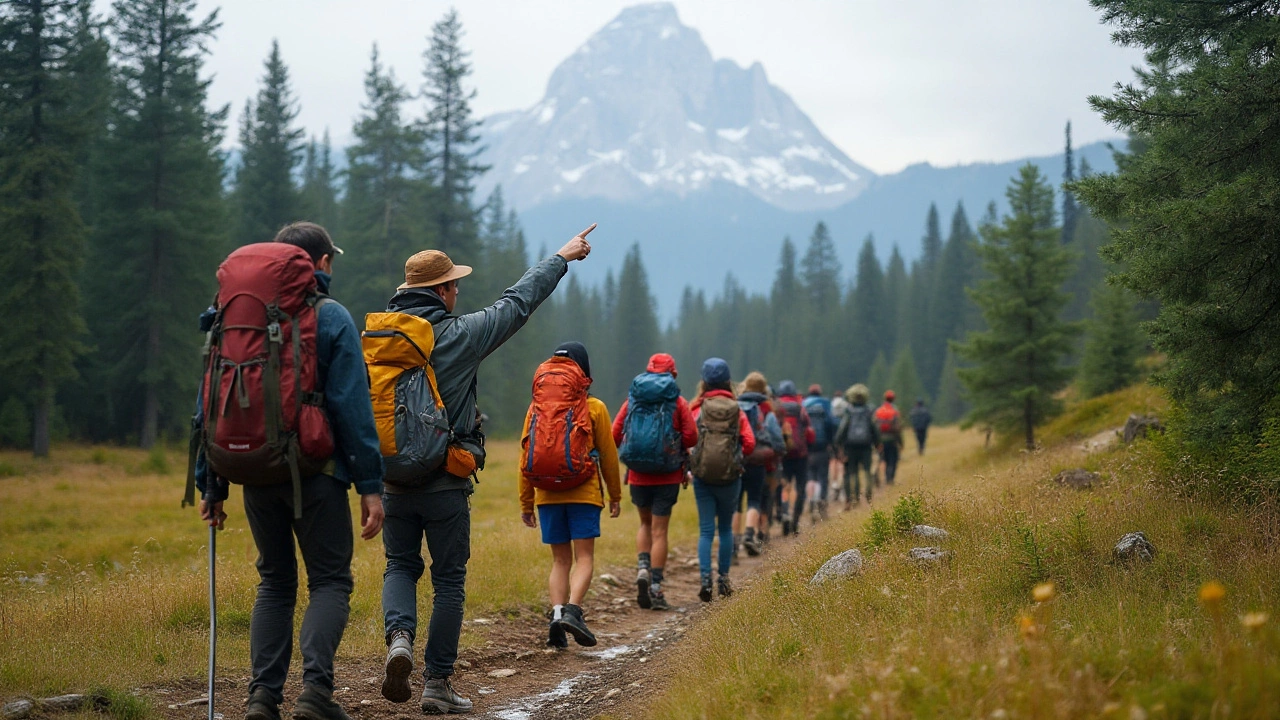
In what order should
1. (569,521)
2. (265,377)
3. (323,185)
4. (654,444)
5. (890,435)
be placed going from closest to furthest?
(265,377)
(569,521)
(654,444)
(890,435)
(323,185)

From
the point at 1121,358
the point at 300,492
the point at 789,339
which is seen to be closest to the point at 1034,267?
the point at 1121,358

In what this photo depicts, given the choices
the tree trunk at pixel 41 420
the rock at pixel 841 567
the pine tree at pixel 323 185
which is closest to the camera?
the rock at pixel 841 567

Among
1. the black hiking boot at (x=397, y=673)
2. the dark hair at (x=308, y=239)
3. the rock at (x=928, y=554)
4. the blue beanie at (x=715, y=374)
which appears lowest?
the black hiking boot at (x=397, y=673)

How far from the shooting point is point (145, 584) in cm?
822

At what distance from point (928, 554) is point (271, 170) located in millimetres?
40623

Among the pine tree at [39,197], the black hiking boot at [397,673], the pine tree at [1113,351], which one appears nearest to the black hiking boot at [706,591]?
the black hiking boot at [397,673]

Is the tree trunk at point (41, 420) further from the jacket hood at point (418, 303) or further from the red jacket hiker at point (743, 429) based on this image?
the jacket hood at point (418, 303)

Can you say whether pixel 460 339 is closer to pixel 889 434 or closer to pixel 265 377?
pixel 265 377

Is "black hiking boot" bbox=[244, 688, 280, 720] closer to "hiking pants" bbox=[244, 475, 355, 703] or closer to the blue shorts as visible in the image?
"hiking pants" bbox=[244, 475, 355, 703]

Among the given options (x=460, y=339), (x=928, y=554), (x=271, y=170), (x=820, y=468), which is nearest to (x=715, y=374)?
(x=928, y=554)

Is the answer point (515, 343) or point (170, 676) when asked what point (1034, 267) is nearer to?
point (170, 676)

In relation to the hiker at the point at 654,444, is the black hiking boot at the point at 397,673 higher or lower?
lower

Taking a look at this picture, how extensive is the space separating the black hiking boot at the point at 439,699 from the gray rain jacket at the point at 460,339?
122 cm

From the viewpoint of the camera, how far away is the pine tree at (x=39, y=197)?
2781 cm
